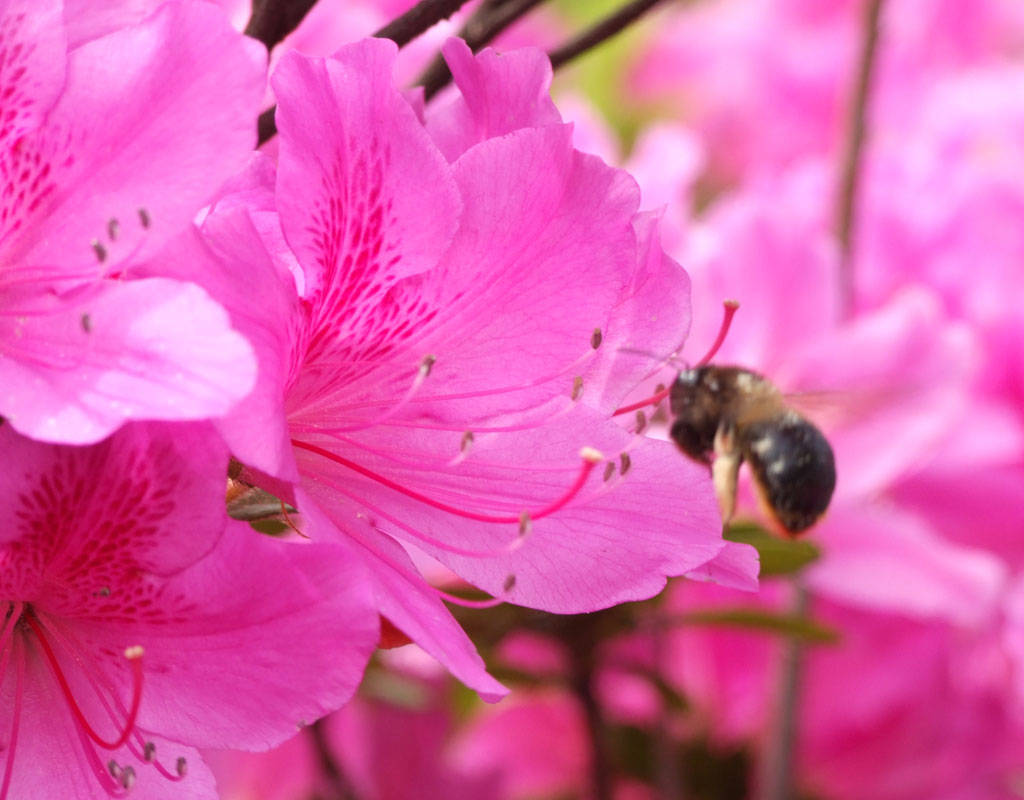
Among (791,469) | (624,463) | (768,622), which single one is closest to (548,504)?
(624,463)

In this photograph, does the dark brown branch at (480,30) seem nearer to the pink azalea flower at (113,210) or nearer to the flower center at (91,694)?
the pink azalea flower at (113,210)

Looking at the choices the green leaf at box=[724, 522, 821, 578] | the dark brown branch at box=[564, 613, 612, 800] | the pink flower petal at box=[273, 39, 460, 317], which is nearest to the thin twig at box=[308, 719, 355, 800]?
the dark brown branch at box=[564, 613, 612, 800]

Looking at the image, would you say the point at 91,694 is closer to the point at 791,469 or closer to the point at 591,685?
the point at 791,469

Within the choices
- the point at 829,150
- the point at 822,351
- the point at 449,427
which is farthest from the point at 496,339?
the point at 829,150

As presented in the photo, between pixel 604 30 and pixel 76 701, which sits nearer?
pixel 76 701

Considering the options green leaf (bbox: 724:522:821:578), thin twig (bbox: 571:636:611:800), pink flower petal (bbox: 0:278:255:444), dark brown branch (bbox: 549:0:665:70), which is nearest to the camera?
pink flower petal (bbox: 0:278:255:444)

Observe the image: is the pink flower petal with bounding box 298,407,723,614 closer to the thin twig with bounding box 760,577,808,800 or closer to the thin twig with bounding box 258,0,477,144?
the thin twig with bounding box 258,0,477,144

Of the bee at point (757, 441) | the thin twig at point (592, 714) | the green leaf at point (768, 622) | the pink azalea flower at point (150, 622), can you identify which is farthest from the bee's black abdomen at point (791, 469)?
the pink azalea flower at point (150, 622)
